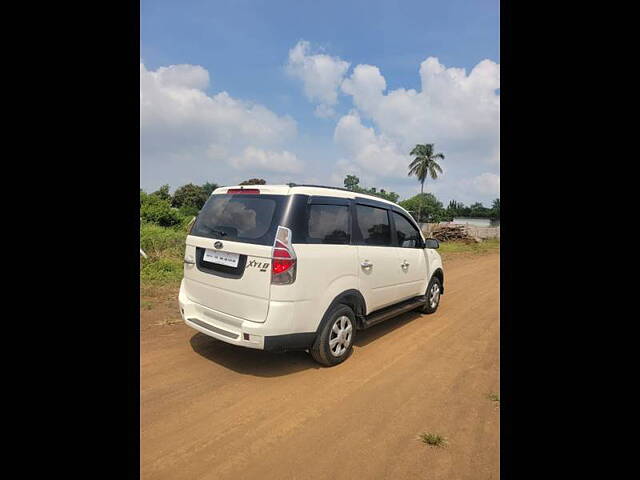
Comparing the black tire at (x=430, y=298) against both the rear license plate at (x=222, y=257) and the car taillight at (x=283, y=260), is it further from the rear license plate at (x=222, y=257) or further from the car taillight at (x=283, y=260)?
the rear license plate at (x=222, y=257)

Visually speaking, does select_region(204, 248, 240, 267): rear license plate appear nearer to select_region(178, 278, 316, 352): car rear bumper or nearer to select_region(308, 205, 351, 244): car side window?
select_region(178, 278, 316, 352): car rear bumper

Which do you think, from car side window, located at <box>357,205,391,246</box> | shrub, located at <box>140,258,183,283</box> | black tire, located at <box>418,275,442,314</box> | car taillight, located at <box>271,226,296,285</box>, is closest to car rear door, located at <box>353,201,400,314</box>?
car side window, located at <box>357,205,391,246</box>

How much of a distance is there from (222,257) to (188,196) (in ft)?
156

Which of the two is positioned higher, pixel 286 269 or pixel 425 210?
pixel 425 210

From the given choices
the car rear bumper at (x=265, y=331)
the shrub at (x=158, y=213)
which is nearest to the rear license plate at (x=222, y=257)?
the car rear bumper at (x=265, y=331)

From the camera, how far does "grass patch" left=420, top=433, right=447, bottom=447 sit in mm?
2462

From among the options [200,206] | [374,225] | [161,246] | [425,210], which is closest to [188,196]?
[200,206]

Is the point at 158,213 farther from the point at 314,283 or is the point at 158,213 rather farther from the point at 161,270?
the point at 314,283

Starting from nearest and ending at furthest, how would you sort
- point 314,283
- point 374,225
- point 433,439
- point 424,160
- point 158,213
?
point 433,439 < point 314,283 < point 374,225 < point 158,213 < point 424,160

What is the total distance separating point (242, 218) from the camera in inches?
135

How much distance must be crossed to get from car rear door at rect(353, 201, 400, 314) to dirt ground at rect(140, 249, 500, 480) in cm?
65
